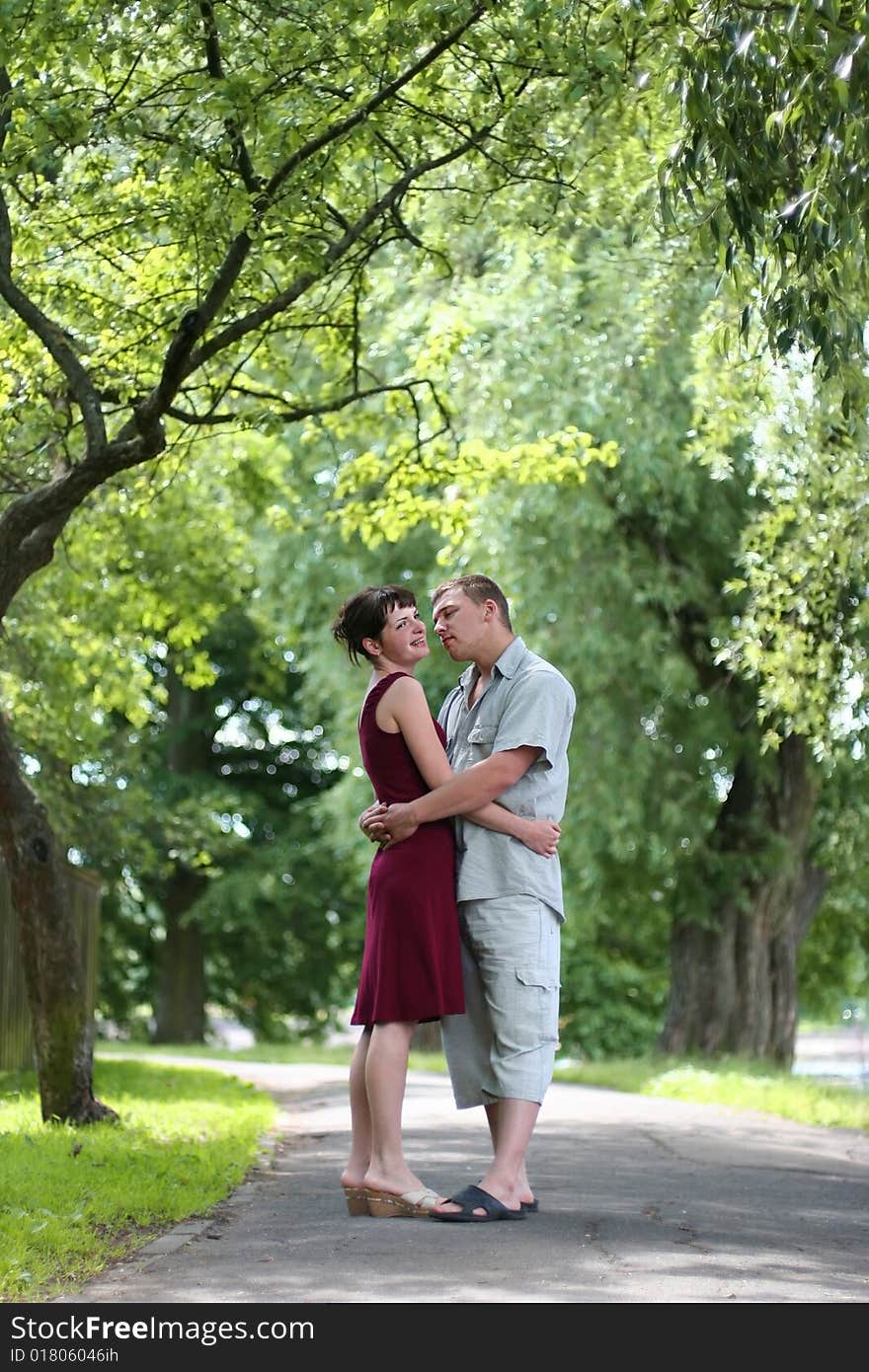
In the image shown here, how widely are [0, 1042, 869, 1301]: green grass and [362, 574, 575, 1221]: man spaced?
52.2 inches

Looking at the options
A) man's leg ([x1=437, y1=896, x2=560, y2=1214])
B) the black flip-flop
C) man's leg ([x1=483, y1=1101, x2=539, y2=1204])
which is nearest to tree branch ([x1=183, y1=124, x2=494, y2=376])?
man's leg ([x1=437, y1=896, x2=560, y2=1214])

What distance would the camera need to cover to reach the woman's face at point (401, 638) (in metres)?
6.65

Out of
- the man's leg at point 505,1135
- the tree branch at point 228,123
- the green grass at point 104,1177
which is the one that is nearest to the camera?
the green grass at point 104,1177

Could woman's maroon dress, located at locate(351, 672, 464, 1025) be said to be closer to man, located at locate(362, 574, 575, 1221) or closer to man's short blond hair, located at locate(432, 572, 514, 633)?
man, located at locate(362, 574, 575, 1221)

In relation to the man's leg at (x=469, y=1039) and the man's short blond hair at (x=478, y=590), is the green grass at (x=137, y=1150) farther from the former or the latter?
the man's short blond hair at (x=478, y=590)

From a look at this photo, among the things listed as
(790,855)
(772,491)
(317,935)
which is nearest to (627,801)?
(790,855)

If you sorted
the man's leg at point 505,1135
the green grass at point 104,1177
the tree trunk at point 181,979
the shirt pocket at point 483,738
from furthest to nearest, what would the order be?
the tree trunk at point 181,979 < the shirt pocket at point 483,738 < the man's leg at point 505,1135 < the green grass at point 104,1177

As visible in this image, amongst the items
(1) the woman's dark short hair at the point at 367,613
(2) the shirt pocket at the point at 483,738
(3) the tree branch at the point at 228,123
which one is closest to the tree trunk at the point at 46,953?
(3) the tree branch at the point at 228,123

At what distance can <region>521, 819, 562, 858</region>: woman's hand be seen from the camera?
6480mm

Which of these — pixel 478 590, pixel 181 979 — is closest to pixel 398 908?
pixel 478 590

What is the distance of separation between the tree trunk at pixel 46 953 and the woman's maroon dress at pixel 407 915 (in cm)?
385

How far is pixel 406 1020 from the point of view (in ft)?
21.2

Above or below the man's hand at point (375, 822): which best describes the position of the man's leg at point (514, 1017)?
below
